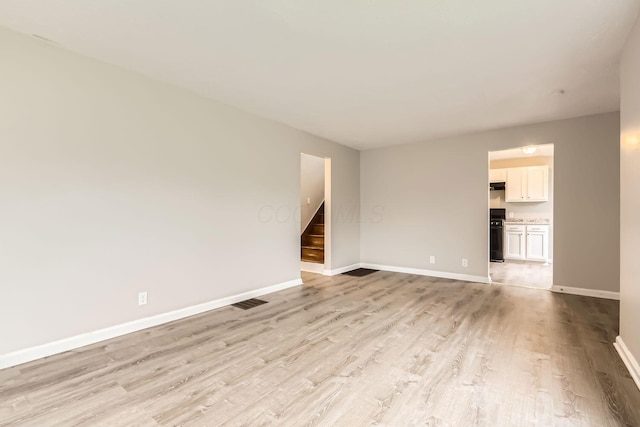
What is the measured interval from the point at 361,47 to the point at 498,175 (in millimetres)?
6513

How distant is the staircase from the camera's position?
19.5 feet

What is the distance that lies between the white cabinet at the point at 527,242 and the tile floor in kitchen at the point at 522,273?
0.22 meters

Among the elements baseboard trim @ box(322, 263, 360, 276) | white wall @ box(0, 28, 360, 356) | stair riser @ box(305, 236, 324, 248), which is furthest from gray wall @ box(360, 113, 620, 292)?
white wall @ box(0, 28, 360, 356)

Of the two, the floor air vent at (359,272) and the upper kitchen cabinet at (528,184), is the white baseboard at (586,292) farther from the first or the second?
the upper kitchen cabinet at (528,184)

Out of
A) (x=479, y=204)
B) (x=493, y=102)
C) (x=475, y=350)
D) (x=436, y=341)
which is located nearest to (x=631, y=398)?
(x=475, y=350)

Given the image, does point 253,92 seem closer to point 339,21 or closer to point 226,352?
point 339,21

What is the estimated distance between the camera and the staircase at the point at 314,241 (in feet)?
19.5

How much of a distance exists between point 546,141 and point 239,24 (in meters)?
4.48

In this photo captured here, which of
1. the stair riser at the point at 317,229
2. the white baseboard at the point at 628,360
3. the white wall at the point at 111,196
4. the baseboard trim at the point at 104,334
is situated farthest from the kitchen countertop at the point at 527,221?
the baseboard trim at the point at 104,334

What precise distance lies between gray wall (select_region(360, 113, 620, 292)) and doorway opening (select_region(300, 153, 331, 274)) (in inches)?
39.3

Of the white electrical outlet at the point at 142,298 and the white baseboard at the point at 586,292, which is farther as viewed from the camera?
the white baseboard at the point at 586,292

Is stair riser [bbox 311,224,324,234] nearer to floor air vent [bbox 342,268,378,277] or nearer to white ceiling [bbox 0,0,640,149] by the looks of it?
floor air vent [bbox 342,268,378,277]

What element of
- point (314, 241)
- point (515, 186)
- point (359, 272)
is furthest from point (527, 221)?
point (314, 241)

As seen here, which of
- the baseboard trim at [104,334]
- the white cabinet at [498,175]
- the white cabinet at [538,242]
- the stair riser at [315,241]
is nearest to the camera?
the baseboard trim at [104,334]
